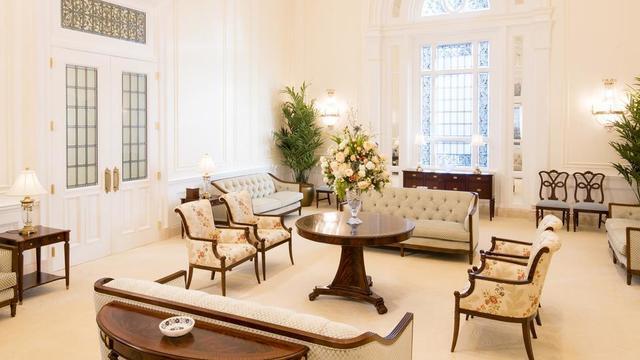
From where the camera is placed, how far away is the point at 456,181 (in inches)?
400

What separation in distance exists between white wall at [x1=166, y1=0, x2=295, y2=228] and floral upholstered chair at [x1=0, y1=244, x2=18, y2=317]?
3243 mm

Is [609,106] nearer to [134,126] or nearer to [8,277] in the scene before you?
[134,126]

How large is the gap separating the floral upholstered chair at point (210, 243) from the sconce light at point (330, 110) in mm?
5774

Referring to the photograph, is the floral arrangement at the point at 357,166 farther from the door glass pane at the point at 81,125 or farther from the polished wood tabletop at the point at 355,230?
the door glass pane at the point at 81,125

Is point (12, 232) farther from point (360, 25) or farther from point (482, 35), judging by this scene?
point (482, 35)

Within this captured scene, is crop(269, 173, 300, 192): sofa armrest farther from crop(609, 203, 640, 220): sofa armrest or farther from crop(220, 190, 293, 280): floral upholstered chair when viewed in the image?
crop(609, 203, 640, 220): sofa armrest

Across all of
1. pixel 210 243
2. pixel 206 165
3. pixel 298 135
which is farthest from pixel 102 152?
pixel 298 135

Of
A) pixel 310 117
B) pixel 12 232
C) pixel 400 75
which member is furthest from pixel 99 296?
pixel 400 75

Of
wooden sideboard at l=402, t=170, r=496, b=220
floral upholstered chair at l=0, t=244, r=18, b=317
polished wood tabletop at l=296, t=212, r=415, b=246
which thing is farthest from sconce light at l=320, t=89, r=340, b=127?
floral upholstered chair at l=0, t=244, r=18, b=317

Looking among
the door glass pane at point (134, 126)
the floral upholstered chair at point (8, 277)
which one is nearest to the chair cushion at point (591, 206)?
the door glass pane at point (134, 126)

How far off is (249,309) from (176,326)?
0.35 metres

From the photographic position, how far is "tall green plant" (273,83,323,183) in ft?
36.1

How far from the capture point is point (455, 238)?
675 cm

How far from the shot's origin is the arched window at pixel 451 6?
1046cm
